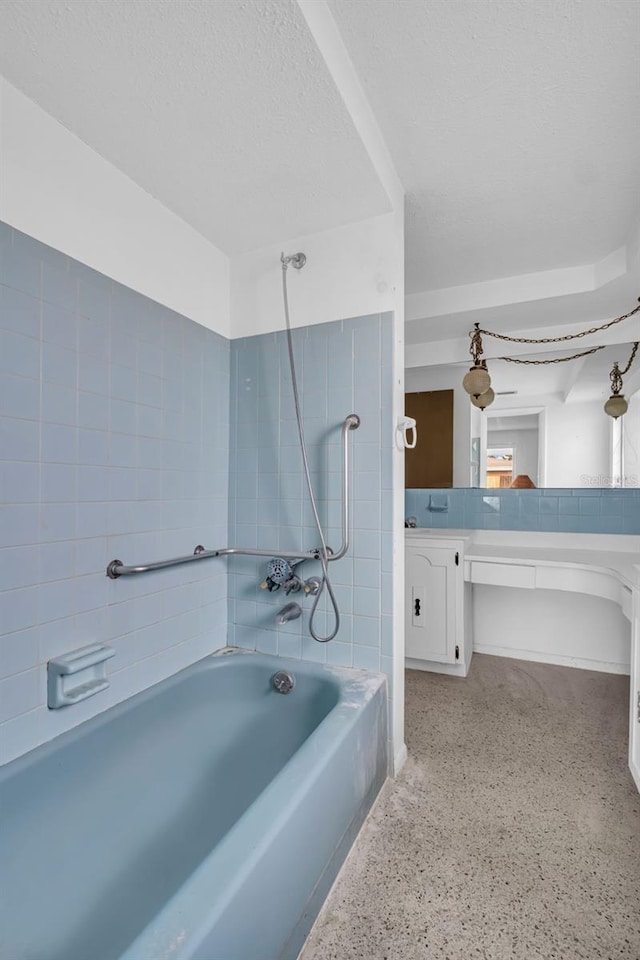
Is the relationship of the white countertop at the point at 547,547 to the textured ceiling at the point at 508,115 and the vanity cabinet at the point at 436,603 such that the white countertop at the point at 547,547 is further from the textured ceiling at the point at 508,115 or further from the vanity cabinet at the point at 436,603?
the textured ceiling at the point at 508,115

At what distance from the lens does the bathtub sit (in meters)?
0.87

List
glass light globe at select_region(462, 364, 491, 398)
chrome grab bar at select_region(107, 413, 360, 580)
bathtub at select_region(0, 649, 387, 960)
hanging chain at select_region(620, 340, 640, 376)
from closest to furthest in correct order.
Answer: bathtub at select_region(0, 649, 387, 960), chrome grab bar at select_region(107, 413, 360, 580), hanging chain at select_region(620, 340, 640, 376), glass light globe at select_region(462, 364, 491, 398)

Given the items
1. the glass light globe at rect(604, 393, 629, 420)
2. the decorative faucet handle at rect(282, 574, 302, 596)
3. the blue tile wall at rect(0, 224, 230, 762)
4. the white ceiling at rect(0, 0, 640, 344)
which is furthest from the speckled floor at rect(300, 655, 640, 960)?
the white ceiling at rect(0, 0, 640, 344)

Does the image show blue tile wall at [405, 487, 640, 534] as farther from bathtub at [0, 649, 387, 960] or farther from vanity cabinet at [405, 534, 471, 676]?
bathtub at [0, 649, 387, 960]

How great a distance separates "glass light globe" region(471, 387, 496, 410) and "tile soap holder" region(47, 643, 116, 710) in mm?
2470

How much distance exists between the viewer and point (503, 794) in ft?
5.54

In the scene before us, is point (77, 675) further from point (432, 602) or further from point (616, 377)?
point (616, 377)

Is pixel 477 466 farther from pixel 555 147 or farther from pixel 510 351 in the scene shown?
pixel 555 147

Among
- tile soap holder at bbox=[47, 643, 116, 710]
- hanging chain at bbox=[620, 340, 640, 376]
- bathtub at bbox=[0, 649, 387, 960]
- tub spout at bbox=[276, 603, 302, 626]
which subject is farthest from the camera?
hanging chain at bbox=[620, 340, 640, 376]

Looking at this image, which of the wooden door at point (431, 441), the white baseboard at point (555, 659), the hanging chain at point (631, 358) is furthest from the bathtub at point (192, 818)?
the hanging chain at point (631, 358)

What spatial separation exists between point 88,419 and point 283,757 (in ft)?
4.41

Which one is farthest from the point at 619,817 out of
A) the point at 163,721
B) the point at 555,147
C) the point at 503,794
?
the point at 555,147

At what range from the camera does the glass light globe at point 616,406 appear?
2648 millimetres

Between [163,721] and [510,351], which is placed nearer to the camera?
[163,721]
